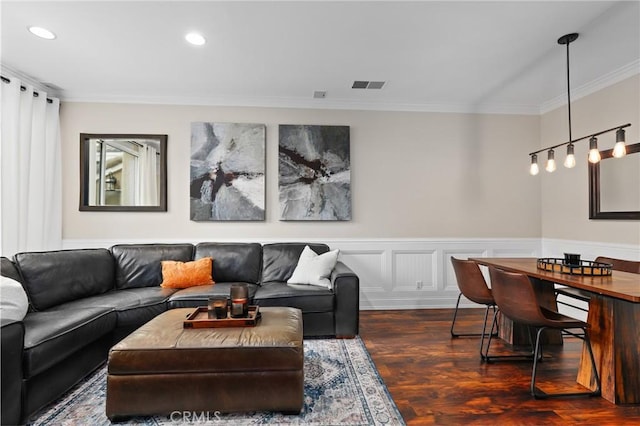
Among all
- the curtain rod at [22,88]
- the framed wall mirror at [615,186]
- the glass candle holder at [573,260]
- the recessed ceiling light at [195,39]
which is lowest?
the glass candle holder at [573,260]

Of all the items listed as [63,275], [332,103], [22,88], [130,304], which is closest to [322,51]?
[332,103]

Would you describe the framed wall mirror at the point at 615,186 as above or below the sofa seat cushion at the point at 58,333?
above

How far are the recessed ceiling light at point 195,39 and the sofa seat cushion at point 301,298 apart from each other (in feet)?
7.40

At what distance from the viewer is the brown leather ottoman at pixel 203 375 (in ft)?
6.11

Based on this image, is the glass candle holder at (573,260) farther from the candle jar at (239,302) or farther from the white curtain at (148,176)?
the white curtain at (148,176)

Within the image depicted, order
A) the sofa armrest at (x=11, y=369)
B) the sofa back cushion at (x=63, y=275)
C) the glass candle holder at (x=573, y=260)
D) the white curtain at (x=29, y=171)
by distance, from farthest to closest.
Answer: the white curtain at (x=29, y=171), the sofa back cushion at (x=63, y=275), the glass candle holder at (x=573, y=260), the sofa armrest at (x=11, y=369)

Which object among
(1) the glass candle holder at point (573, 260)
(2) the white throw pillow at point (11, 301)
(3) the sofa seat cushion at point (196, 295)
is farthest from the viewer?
(3) the sofa seat cushion at point (196, 295)

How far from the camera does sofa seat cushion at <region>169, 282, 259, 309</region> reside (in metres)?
2.97

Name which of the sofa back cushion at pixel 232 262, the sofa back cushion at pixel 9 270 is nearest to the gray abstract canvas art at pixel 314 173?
the sofa back cushion at pixel 232 262

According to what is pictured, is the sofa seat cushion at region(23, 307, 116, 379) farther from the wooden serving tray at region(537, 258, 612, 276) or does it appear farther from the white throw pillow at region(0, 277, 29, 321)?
the wooden serving tray at region(537, 258, 612, 276)

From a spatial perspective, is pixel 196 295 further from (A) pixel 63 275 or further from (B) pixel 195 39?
(B) pixel 195 39

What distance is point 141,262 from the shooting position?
3.56 metres

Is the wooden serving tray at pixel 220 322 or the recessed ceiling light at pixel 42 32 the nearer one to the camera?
the wooden serving tray at pixel 220 322

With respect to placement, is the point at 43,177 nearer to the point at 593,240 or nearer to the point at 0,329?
the point at 0,329
